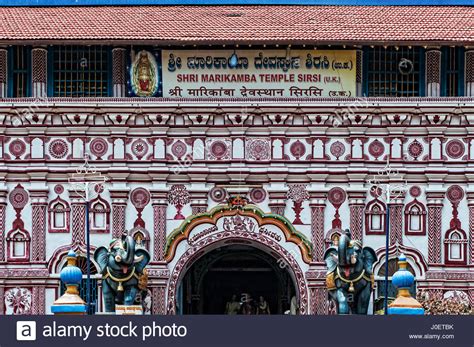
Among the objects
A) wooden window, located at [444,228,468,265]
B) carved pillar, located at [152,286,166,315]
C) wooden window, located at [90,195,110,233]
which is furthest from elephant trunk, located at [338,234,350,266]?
wooden window, located at [90,195,110,233]

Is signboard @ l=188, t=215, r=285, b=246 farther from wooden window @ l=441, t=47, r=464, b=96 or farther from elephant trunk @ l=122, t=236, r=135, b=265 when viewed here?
wooden window @ l=441, t=47, r=464, b=96

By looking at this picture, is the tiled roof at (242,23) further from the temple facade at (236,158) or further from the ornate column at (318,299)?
the ornate column at (318,299)

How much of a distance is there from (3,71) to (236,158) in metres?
6.41

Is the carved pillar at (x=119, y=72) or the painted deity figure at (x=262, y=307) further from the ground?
the carved pillar at (x=119, y=72)

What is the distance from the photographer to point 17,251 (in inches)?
2308

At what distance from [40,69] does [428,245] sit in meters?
10.9

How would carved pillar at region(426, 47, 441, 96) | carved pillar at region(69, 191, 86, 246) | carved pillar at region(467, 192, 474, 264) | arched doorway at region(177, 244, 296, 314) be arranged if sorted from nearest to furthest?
carved pillar at region(467, 192, 474, 264)
carved pillar at region(69, 191, 86, 246)
carved pillar at region(426, 47, 441, 96)
arched doorway at region(177, 244, 296, 314)

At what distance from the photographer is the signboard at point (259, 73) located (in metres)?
58.7

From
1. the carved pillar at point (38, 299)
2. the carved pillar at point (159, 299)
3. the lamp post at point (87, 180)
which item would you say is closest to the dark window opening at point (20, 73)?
the lamp post at point (87, 180)

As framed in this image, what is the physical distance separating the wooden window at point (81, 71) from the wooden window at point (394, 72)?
680cm

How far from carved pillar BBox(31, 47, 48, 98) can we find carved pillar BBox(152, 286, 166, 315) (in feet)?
19.0

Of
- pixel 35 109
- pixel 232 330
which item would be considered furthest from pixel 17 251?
pixel 232 330

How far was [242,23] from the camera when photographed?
59.8 metres

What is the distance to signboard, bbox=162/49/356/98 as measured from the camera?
58.7 m
